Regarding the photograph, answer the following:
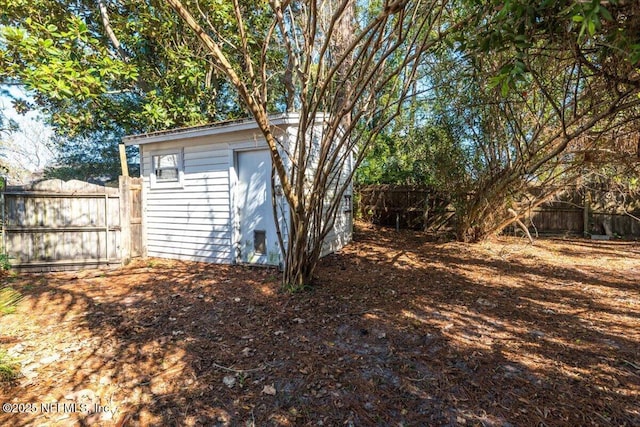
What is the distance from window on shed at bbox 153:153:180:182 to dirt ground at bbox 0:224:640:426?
92.3 inches

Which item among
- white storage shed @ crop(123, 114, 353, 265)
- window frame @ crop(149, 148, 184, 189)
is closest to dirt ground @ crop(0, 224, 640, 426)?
white storage shed @ crop(123, 114, 353, 265)

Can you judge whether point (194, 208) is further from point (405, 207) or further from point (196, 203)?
point (405, 207)

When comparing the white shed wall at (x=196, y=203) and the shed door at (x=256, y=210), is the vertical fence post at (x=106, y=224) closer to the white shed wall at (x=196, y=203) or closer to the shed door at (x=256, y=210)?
the white shed wall at (x=196, y=203)

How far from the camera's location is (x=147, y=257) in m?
6.99

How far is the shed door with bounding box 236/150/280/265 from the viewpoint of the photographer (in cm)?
570

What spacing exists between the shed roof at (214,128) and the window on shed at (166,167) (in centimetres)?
37

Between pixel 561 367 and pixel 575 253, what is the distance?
19.0 ft

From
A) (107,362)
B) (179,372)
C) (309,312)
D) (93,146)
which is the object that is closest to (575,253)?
(309,312)

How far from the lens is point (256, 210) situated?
19.2ft

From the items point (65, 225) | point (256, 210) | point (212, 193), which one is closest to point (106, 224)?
point (65, 225)

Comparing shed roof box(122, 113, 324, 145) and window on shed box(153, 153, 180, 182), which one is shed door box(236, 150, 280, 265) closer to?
shed roof box(122, 113, 324, 145)

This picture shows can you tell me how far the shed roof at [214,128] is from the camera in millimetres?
5152

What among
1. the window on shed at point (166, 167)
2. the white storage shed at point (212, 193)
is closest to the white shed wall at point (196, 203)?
the white storage shed at point (212, 193)

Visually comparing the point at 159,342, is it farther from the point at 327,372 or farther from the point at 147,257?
the point at 147,257
